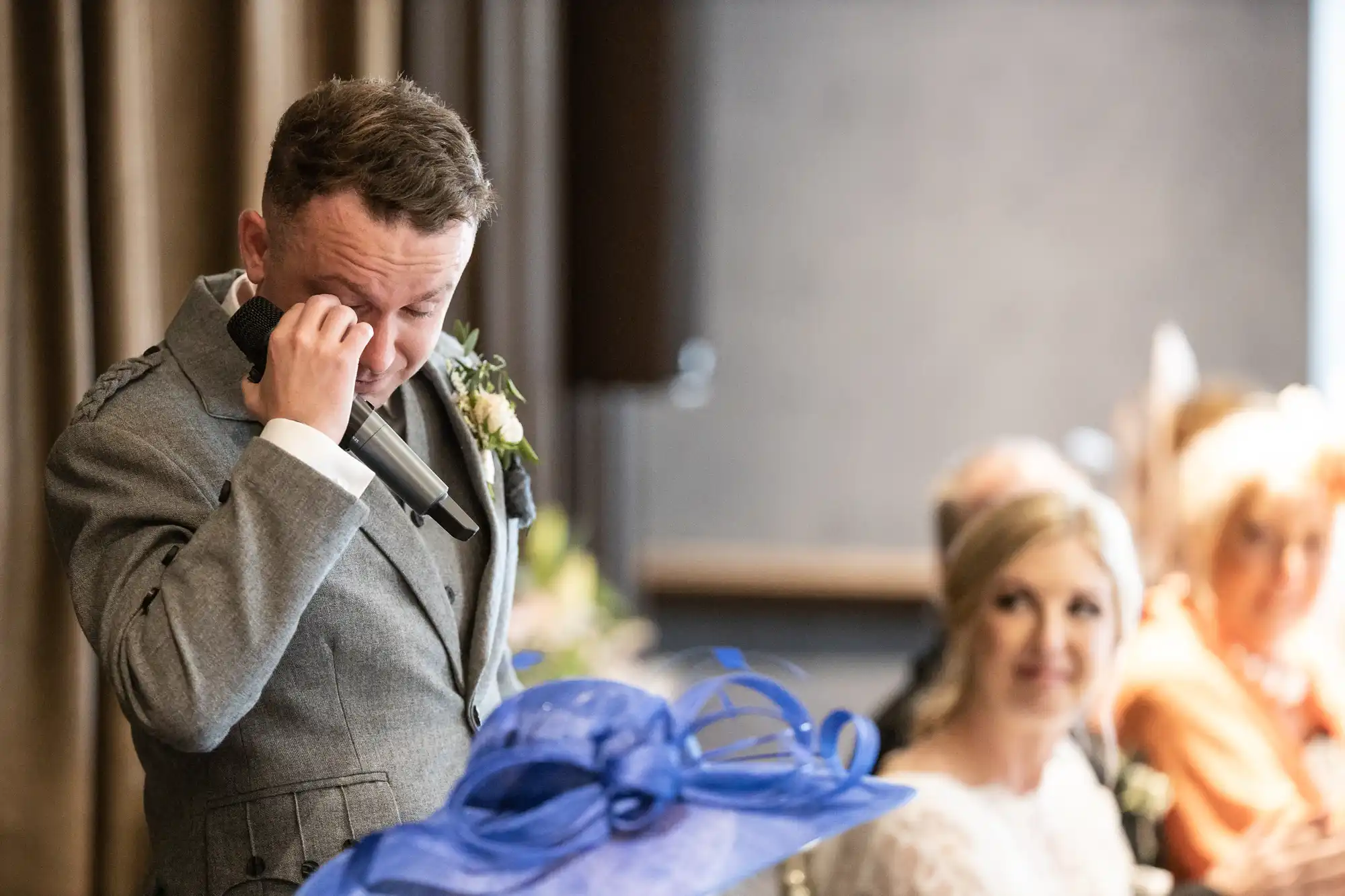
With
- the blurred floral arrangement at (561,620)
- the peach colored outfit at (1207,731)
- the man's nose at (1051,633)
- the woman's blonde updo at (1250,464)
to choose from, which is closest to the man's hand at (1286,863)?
the peach colored outfit at (1207,731)

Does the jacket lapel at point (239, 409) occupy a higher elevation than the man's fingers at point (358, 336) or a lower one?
lower

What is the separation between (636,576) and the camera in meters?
4.89

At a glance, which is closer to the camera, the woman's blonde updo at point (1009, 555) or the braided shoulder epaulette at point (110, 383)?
the braided shoulder epaulette at point (110, 383)

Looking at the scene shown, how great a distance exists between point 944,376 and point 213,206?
10.7 feet

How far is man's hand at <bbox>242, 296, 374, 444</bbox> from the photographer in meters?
1.14

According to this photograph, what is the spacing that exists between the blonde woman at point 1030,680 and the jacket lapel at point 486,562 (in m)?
0.72

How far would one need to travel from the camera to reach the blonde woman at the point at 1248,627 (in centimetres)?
246

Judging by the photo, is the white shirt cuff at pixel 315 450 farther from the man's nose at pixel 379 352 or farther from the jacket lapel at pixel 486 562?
the jacket lapel at pixel 486 562

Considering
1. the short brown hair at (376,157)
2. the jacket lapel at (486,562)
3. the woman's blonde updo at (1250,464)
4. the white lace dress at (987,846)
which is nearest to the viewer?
the short brown hair at (376,157)

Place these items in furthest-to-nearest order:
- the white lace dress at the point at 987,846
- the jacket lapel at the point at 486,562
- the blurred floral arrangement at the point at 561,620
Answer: the blurred floral arrangement at the point at 561,620 → the white lace dress at the point at 987,846 → the jacket lapel at the point at 486,562

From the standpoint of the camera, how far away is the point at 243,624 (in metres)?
1.07

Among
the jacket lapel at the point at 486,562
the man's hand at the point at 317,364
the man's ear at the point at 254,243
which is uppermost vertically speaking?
the man's ear at the point at 254,243

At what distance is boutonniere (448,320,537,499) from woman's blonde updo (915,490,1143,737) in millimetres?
782

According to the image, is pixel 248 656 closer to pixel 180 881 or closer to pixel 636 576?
pixel 180 881
